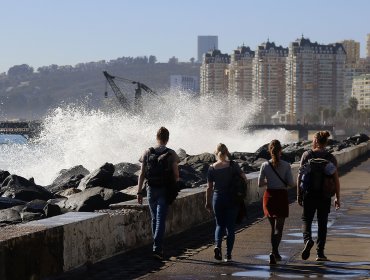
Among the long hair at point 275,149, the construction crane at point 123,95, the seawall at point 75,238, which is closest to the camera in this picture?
the seawall at point 75,238

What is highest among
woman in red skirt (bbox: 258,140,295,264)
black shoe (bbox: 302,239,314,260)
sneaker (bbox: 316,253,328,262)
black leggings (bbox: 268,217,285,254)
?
woman in red skirt (bbox: 258,140,295,264)

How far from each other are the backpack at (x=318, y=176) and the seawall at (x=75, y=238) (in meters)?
2.08

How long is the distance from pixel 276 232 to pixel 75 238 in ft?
7.05

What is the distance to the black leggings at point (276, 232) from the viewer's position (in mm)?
11156

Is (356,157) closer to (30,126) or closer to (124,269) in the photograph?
(124,269)

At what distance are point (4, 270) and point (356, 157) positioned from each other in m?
37.3

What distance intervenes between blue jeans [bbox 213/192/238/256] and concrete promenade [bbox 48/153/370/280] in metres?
0.25

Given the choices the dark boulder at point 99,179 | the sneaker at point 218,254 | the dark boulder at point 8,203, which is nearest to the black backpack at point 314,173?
the sneaker at point 218,254

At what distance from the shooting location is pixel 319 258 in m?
11.3

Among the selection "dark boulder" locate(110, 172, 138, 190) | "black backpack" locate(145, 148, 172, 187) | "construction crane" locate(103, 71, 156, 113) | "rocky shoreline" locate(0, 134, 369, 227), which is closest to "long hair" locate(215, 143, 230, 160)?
"black backpack" locate(145, 148, 172, 187)

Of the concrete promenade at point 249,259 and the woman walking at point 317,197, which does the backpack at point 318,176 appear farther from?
the concrete promenade at point 249,259

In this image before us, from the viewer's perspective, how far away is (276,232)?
11.2 metres

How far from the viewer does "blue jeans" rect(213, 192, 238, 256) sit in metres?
11.3

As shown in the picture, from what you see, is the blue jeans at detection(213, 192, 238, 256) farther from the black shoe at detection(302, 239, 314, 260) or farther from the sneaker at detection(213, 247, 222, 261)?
the black shoe at detection(302, 239, 314, 260)
